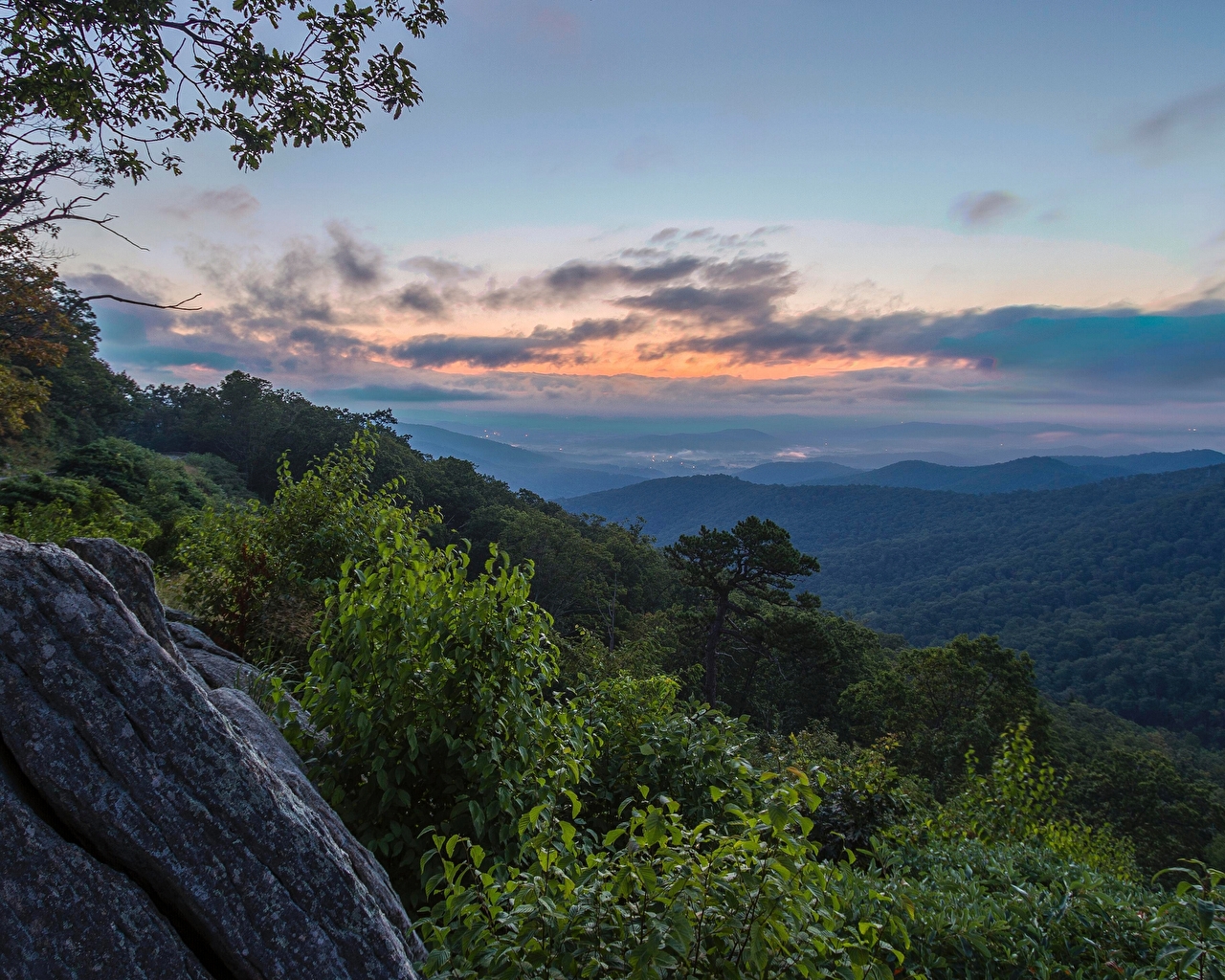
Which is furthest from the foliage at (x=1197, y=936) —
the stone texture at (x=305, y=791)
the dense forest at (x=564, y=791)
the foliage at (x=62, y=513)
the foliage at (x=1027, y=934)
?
the foliage at (x=62, y=513)

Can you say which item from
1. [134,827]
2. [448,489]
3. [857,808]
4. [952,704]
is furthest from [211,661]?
[448,489]

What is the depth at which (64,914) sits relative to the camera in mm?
2037

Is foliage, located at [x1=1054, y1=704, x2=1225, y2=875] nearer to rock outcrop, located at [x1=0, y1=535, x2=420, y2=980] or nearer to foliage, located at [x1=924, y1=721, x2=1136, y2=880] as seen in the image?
foliage, located at [x1=924, y1=721, x2=1136, y2=880]

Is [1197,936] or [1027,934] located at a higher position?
[1197,936]

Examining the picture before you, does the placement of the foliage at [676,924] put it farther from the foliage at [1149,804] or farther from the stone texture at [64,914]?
the foliage at [1149,804]

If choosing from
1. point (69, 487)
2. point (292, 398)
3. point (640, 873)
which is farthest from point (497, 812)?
point (292, 398)

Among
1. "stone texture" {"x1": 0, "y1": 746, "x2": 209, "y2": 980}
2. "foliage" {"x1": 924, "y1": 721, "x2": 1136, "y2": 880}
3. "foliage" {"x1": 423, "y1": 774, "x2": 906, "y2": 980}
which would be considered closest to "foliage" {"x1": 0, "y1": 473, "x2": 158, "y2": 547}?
"stone texture" {"x1": 0, "y1": 746, "x2": 209, "y2": 980}

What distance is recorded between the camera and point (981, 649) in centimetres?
3238

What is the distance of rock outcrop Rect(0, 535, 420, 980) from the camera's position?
2062 mm

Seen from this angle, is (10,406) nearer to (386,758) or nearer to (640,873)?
(386,758)

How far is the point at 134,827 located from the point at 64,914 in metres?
0.28

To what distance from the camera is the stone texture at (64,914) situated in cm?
196

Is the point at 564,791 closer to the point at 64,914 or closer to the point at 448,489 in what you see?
the point at 64,914

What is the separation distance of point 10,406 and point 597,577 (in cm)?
4360
